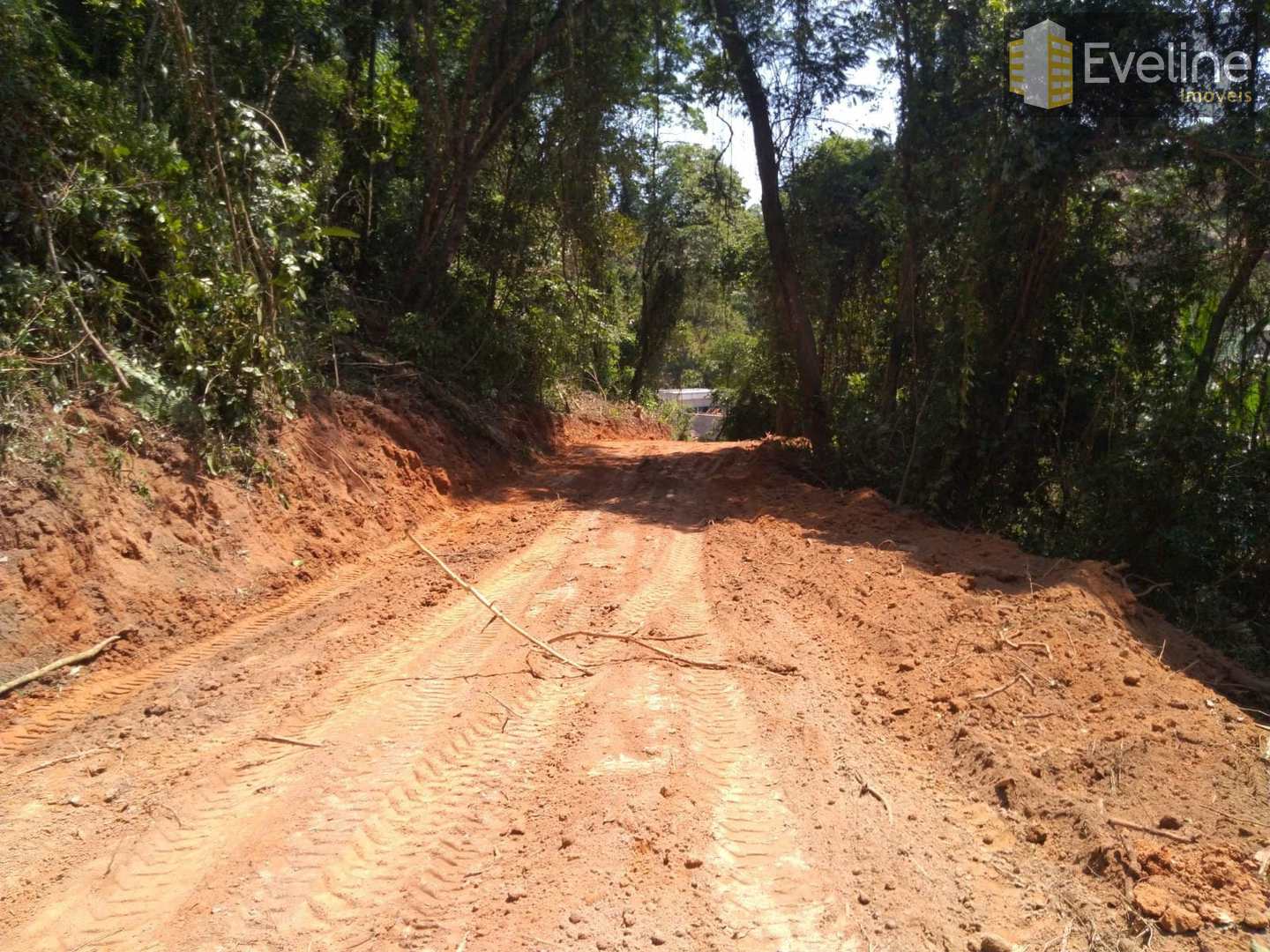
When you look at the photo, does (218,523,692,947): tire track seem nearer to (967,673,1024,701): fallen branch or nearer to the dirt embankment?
(967,673,1024,701): fallen branch

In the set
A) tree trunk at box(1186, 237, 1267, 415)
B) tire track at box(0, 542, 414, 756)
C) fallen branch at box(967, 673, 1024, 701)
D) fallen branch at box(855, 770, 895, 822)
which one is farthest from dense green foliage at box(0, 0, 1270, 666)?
fallen branch at box(855, 770, 895, 822)

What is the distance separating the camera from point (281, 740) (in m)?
4.55

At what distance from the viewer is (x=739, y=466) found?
1341 cm

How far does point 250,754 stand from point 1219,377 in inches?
376

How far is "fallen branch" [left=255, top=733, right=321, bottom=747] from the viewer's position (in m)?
4.46

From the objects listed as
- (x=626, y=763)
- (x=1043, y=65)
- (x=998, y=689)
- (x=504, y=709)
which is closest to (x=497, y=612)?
(x=504, y=709)

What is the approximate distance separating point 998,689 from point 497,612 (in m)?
3.24

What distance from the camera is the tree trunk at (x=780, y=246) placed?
41.3 ft

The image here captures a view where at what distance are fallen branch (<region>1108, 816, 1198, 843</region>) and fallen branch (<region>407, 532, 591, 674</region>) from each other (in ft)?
9.06

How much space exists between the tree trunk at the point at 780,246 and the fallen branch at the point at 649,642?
7207mm

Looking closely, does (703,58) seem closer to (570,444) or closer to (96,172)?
(570,444)

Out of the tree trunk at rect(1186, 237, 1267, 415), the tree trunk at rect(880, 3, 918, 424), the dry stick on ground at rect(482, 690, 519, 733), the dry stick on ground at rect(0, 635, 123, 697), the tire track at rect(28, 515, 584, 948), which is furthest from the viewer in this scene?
the tree trunk at rect(880, 3, 918, 424)

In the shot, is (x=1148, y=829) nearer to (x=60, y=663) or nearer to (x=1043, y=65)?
(x=60, y=663)

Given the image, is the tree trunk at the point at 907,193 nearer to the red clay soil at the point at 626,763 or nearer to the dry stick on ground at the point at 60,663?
the red clay soil at the point at 626,763
